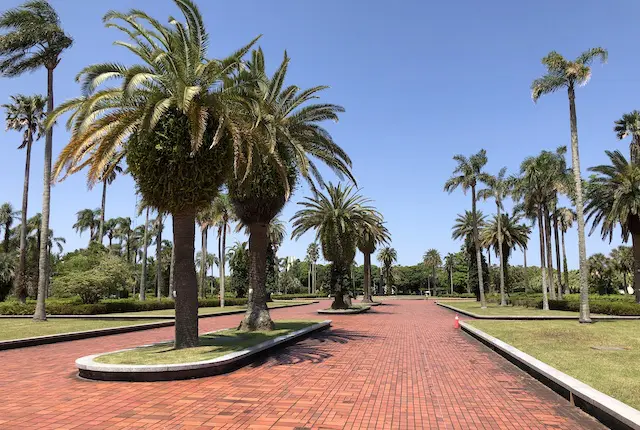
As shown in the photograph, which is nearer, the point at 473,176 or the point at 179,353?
the point at 179,353

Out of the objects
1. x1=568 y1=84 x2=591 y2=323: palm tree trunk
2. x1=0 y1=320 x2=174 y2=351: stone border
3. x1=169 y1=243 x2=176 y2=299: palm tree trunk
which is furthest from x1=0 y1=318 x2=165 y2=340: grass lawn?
x1=568 y1=84 x2=591 y2=323: palm tree trunk

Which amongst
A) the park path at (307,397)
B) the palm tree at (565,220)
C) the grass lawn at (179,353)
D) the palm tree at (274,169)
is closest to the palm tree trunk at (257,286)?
the palm tree at (274,169)

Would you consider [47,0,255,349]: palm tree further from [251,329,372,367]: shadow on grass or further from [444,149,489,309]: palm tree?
[444,149,489,309]: palm tree

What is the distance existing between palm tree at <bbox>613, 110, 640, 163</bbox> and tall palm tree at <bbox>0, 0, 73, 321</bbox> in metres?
42.2

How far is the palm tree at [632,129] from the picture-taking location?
3681 centimetres

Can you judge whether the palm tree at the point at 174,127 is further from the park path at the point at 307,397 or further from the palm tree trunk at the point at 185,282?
the park path at the point at 307,397

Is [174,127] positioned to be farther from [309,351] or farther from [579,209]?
Answer: [579,209]

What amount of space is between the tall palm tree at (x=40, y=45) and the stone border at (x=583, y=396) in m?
23.5

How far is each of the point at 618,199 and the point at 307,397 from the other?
3129cm

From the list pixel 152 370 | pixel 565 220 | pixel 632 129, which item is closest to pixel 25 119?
pixel 152 370

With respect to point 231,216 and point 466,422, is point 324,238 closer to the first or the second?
point 231,216

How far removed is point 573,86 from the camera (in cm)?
2275

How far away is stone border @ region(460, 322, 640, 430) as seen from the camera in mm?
5680

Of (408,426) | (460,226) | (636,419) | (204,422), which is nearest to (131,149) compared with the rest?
(204,422)
